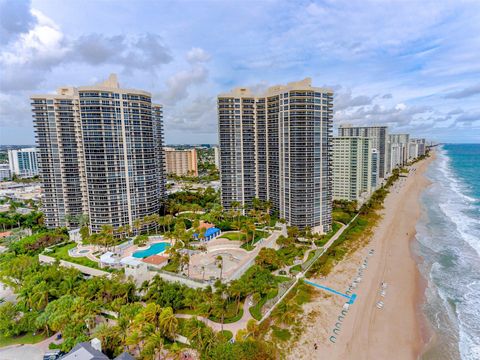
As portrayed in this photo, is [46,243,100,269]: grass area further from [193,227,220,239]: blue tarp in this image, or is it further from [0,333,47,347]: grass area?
[193,227,220,239]: blue tarp

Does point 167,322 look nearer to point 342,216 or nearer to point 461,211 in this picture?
point 342,216

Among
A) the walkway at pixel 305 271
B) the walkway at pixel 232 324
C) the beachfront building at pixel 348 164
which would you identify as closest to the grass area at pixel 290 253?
the walkway at pixel 305 271

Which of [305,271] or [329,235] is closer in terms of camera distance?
[305,271]

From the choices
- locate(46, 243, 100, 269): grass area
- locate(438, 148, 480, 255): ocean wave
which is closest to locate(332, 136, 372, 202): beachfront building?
locate(438, 148, 480, 255): ocean wave

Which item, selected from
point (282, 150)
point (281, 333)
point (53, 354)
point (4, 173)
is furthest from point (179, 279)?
point (4, 173)

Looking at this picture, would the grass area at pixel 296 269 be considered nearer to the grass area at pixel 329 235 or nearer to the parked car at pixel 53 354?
the grass area at pixel 329 235

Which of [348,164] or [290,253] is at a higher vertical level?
[348,164]

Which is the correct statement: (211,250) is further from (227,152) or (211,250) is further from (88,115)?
(88,115)
